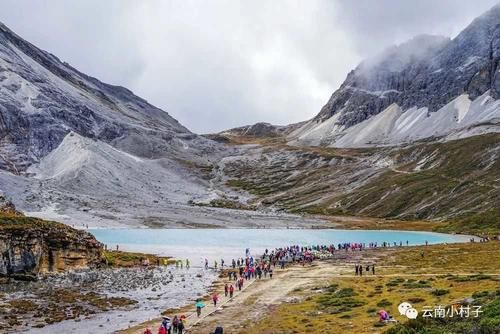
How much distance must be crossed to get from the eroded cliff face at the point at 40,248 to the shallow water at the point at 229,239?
2312cm

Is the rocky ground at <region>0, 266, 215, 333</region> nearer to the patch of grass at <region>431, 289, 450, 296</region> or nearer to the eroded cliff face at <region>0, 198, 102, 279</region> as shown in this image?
the eroded cliff face at <region>0, 198, 102, 279</region>

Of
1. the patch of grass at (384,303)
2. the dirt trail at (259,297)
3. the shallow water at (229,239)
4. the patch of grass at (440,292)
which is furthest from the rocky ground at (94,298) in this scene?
the shallow water at (229,239)

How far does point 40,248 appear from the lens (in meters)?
65.9

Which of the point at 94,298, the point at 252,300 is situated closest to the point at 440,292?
the point at 252,300

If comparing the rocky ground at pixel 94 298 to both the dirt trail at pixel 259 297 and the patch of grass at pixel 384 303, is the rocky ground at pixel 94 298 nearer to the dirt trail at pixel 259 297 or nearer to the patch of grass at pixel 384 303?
the dirt trail at pixel 259 297

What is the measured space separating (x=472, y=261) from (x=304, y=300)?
1327 inches

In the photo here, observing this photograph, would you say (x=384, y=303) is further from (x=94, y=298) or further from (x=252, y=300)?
(x=94, y=298)

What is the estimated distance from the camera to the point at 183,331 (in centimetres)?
3956

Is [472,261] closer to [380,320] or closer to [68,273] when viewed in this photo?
[380,320]

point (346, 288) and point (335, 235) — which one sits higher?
point (335, 235)

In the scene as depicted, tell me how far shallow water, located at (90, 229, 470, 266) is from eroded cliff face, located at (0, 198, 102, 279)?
75.8ft

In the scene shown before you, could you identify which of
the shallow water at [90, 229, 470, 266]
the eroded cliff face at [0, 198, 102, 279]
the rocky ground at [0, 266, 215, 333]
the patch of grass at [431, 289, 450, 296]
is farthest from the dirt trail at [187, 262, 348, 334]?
the eroded cliff face at [0, 198, 102, 279]

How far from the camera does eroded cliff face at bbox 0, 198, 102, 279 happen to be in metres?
61.6

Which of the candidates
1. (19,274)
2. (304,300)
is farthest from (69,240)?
(304,300)
